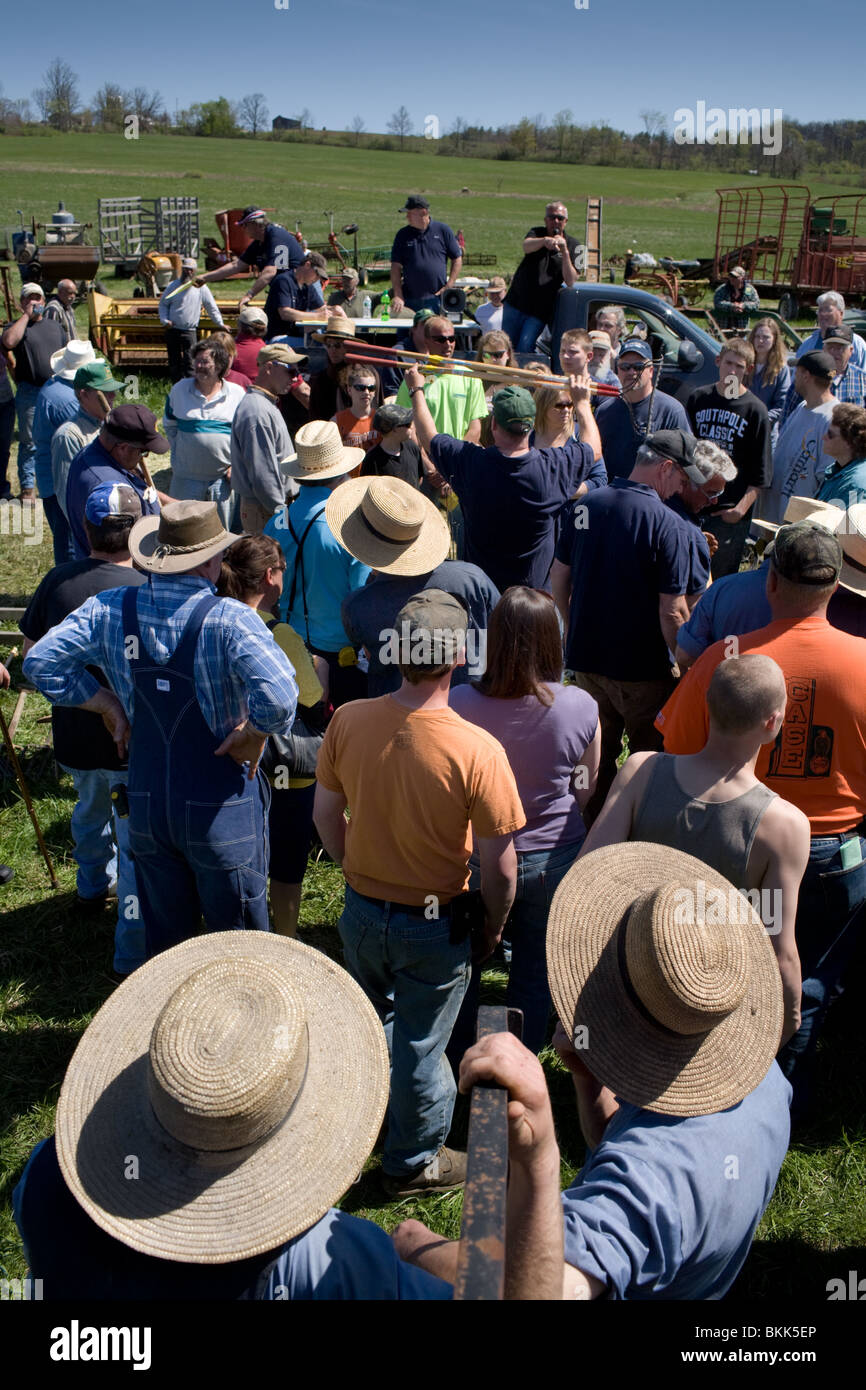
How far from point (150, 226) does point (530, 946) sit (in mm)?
33197

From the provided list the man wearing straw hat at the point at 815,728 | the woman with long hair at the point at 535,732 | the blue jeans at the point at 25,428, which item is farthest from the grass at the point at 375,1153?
the blue jeans at the point at 25,428

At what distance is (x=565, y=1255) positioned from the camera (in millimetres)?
1854

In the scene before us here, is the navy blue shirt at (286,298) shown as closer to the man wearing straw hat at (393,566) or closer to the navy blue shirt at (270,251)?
the navy blue shirt at (270,251)

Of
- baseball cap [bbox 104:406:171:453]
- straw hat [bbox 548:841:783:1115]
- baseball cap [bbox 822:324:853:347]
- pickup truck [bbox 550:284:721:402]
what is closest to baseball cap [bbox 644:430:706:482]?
baseball cap [bbox 104:406:171:453]

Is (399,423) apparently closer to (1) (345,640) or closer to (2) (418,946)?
(1) (345,640)

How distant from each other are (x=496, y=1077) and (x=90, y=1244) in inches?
33.5

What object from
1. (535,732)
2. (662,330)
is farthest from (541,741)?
(662,330)

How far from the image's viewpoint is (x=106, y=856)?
4.76 meters

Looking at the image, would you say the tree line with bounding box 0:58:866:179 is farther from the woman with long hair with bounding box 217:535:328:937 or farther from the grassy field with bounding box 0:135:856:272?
the woman with long hair with bounding box 217:535:328:937

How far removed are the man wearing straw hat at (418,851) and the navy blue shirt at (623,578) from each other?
66.7 inches

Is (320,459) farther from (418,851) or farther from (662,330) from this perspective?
(662,330)

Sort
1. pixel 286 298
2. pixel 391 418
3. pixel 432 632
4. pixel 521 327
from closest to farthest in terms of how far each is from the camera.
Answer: pixel 432 632
pixel 391 418
pixel 521 327
pixel 286 298

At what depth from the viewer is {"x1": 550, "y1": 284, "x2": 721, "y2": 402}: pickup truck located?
10453mm

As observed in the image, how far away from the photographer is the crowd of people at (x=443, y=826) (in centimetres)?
187
